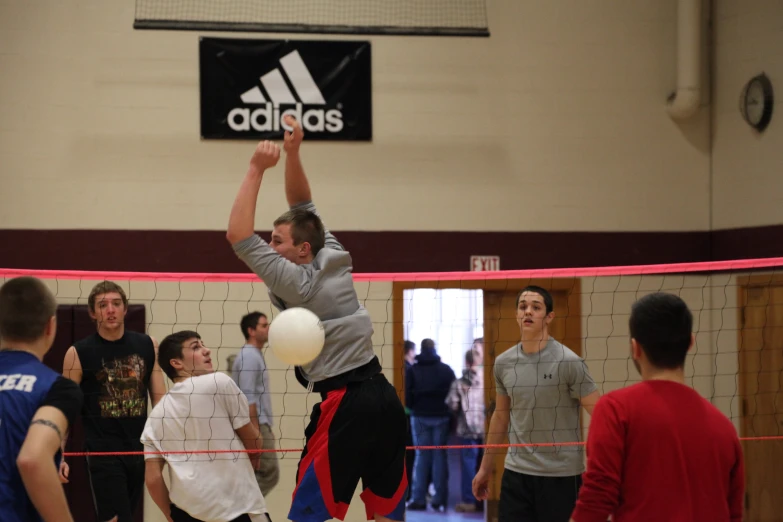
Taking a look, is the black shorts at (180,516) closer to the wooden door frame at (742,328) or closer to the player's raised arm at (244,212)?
the player's raised arm at (244,212)

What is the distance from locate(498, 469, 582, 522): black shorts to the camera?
209 inches

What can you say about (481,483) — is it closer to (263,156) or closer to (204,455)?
(204,455)

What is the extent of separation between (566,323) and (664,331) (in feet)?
22.6

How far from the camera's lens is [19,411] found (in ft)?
9.78

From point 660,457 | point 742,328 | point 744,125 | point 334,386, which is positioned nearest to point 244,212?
point 334,386

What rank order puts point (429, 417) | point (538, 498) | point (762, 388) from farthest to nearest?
point (429, 417) → point (762, 388) → point (538, 498)

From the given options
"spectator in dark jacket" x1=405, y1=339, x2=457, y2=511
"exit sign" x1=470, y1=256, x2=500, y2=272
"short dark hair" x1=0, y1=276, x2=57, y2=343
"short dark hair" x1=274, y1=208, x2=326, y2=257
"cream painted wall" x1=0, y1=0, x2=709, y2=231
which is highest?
"cream painted wall" x1=0, y1=0, x2=709, y2=231

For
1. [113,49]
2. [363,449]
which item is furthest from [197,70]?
[363,449]

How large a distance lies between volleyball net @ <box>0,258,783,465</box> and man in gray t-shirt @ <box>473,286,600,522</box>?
3325mm

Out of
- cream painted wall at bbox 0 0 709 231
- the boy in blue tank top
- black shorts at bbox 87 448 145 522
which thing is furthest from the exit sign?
the boy in blue tank top

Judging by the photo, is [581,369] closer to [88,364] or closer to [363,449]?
[363,449]

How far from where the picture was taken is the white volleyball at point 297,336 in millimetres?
3719

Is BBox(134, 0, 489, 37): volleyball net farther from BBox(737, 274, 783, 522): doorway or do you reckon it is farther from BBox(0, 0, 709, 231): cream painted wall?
BBox(737, 274, 783, 522): doorway

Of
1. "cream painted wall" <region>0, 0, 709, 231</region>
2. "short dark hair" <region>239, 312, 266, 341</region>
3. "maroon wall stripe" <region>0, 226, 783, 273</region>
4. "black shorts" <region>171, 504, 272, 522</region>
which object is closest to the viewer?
"black shorts" <region>171, 504, 272, 522</region>
